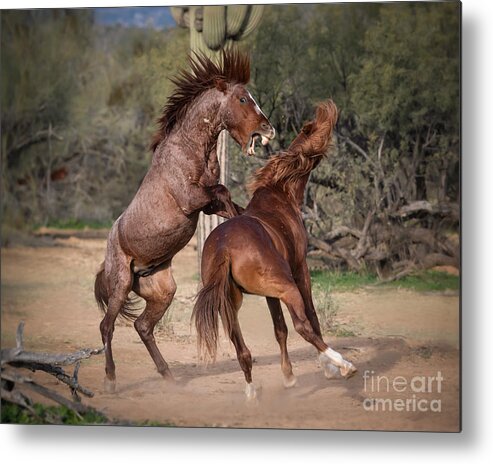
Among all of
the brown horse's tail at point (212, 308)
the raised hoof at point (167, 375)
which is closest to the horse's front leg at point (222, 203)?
the brown horse's tail at point (212, 308)

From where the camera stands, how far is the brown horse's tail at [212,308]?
19.7 feet

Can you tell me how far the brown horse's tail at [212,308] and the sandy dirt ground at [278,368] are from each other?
0.75 meters

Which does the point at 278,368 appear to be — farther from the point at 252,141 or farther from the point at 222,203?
the point at 252,141

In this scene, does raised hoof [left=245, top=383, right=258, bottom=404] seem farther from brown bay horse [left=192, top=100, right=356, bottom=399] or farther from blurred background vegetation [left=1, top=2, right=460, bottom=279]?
blurred background vegetation [left=1, top=2, right=460, bottom=279]

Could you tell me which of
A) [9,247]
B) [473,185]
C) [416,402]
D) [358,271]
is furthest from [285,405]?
[9,247]

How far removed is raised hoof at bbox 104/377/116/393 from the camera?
22.5 feet

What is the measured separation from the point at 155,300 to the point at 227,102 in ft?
4.76

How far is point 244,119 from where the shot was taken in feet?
20.9

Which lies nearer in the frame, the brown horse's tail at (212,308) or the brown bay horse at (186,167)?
the brown horse's tail at (212,308)

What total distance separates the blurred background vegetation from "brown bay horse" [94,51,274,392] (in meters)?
1.34

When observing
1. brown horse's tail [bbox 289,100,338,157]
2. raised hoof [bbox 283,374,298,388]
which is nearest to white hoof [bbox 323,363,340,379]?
raised hoof [bbox 283,374,298,388]

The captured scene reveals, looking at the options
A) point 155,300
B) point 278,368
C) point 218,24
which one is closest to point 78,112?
point 218,24

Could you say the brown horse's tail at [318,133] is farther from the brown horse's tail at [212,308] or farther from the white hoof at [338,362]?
the white hoof at [338,362]

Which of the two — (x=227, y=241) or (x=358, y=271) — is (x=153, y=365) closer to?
(x=227, y=241)
